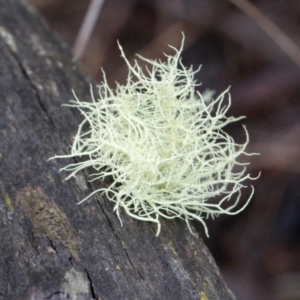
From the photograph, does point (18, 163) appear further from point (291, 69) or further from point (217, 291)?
point (291, 69)

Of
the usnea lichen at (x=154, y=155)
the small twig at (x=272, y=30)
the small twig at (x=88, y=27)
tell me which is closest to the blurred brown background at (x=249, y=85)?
the small twig at (x=272, y=30)

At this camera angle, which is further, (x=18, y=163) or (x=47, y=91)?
(x=47, y=91)

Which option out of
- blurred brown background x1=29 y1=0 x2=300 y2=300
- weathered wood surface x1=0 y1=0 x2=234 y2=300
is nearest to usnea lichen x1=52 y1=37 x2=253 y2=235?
weathered wood surface x1=0 y1=0 x2=234 y2=300

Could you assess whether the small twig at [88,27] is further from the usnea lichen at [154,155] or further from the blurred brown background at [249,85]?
the usnea lichen at [154,155]

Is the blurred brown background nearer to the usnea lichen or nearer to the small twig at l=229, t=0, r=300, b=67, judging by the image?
the small twig at l=229, t=0, r=300, b=67

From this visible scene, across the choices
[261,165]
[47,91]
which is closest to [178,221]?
[47,91]
